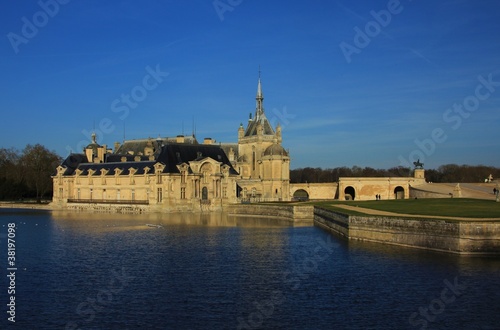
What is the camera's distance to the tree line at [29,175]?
99.3 meters

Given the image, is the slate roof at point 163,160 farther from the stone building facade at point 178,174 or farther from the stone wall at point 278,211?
the stone wall at point 278,211

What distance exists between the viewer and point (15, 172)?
103 m

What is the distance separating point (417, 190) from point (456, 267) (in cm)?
4492

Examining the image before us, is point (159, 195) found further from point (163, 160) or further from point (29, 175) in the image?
point (29, 175)

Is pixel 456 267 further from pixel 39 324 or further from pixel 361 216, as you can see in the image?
pixel 39 324

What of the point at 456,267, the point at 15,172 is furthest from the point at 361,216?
the point at 15,172

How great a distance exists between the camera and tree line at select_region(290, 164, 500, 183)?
383 feet

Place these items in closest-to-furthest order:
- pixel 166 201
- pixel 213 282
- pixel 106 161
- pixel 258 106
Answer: pixel 213 282 < pixel 166 201 < pixel 106 161 < pixel 258 106

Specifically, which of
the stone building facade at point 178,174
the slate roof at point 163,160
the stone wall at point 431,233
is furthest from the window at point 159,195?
the stone wall at point 431,233

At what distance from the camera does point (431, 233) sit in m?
33.1

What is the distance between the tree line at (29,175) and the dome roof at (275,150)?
39.3 m

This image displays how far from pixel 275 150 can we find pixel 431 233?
172 ft

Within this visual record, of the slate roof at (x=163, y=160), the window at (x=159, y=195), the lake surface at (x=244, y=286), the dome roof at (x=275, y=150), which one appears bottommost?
the lake surface at (x=244, y=286)

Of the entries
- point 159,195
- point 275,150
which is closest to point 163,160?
point 159,195
